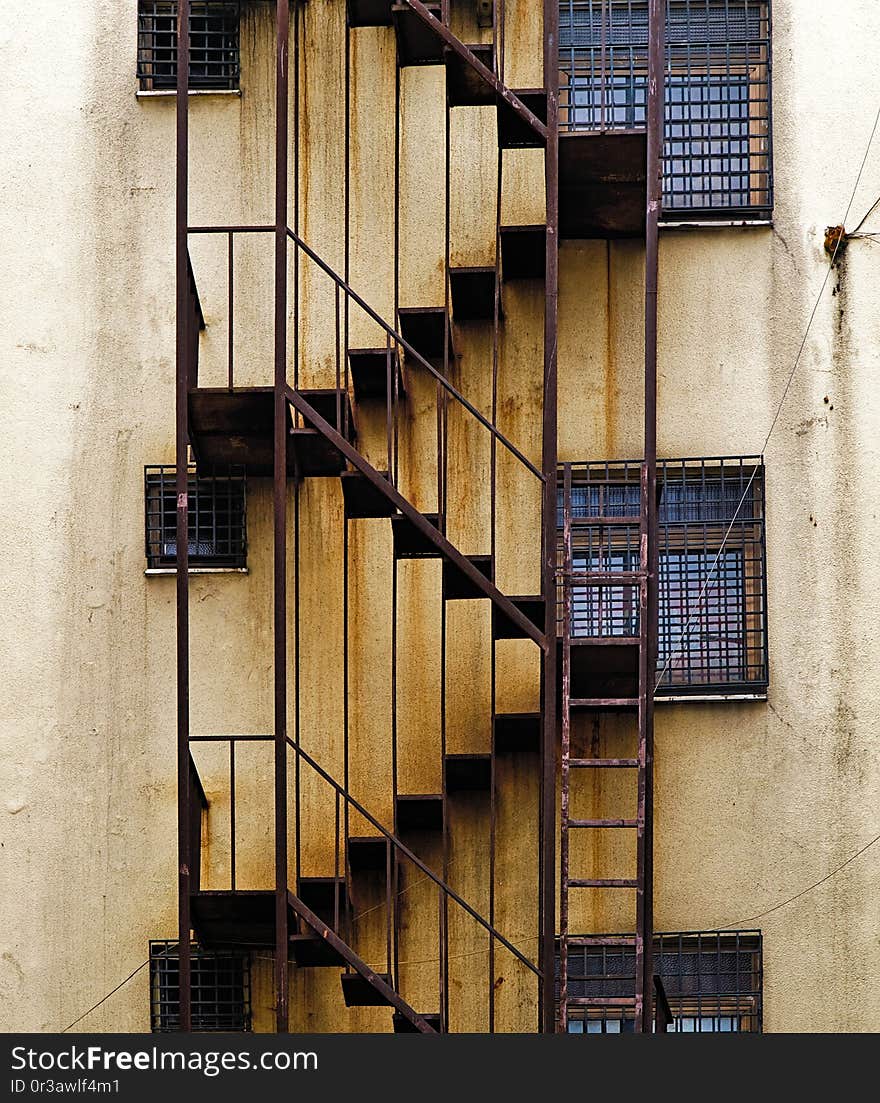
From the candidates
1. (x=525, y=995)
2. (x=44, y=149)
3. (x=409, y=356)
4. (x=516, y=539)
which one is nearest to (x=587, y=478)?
(x=516, y=539)

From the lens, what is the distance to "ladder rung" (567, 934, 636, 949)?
1065 centimetres

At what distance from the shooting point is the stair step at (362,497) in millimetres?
10414

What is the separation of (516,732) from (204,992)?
8.67 feet

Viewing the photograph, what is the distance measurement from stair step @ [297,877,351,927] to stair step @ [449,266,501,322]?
3762 mm

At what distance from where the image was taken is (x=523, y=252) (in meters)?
11.6

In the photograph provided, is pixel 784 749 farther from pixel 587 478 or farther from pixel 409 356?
pixel 409 356

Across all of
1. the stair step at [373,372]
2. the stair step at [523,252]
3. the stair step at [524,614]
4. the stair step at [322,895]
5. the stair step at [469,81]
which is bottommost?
the stair step at [322,895]

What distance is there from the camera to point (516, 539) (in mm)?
11664

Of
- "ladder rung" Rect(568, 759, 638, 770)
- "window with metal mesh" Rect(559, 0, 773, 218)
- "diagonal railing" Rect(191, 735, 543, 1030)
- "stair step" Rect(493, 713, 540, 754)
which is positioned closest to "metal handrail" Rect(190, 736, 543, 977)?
"diagonal railing" Rect(191, 735, 543, 1030)

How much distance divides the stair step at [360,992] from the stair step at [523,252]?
14.9ft

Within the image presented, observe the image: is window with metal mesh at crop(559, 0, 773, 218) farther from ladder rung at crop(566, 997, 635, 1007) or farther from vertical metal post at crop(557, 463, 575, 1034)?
ladder rung at crop(566, 997, 635, 1007)

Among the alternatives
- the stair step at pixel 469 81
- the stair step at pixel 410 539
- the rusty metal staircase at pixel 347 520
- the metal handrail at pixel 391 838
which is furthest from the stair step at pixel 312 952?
the stair step at pixel 469 81

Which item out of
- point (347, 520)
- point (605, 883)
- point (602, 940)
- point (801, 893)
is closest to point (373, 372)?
point (347, 520)

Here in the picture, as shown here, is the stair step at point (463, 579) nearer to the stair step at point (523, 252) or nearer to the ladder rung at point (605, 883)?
the ladder rung at point (605, 883)
